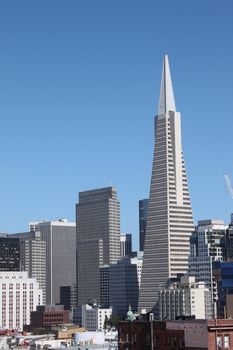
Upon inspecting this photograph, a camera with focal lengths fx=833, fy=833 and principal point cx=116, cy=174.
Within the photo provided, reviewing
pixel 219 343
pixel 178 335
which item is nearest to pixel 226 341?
pixel 219 343

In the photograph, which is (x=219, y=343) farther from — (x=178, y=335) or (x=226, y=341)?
(x=178, y=335)

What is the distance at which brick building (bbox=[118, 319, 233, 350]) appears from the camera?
81.7 metres

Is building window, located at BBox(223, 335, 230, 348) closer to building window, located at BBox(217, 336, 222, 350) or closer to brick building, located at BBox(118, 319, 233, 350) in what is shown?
brick building, located at BBox(118, 319, 233, 350)

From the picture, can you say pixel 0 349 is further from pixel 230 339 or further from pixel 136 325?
Result: pixel 230 339

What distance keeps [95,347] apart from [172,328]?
83.4 meters

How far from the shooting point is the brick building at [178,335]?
81.7 m

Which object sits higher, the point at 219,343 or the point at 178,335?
the point at 178,335

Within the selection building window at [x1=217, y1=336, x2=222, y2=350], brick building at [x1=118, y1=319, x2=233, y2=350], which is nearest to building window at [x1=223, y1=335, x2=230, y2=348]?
brick building at [x1=118, y1=319, x2=233, y2=350]

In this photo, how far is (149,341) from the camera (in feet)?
302

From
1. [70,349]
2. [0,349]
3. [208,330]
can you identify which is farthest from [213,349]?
[0,349]

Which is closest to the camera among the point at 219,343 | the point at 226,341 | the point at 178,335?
the point at 219,343

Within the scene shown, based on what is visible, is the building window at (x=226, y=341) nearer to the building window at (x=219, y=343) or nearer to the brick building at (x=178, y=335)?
the brick building at (x=178, y=335)

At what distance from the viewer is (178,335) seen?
86.4m

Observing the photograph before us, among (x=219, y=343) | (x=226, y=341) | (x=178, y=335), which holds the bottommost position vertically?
(x=219, y=343)
